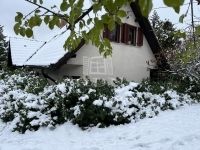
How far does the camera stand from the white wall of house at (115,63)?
1775 centimetres

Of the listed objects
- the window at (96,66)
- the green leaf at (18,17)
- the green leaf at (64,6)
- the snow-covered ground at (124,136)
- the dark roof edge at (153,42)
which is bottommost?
the snow-covered ground at (124,136)

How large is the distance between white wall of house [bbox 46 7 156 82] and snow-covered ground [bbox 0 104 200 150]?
24.1ft

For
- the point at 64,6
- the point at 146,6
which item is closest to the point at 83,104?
the point at 64,6

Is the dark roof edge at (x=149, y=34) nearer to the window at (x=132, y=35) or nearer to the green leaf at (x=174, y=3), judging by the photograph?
the window at (x=132, y=35)

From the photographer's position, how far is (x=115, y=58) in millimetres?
18641

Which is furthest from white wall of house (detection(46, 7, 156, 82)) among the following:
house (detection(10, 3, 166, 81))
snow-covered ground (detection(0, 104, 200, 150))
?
snow-covered ground (detection(0, 104, 200, 150))

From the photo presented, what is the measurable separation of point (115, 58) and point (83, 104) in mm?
8507

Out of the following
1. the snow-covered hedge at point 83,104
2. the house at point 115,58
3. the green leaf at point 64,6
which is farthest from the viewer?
the house at point 115,58

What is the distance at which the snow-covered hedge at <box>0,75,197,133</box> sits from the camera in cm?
1018

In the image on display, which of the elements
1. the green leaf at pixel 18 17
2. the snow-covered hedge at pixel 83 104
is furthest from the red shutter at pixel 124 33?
the green leaf at pixel 18 17

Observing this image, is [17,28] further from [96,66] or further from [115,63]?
[115,63]

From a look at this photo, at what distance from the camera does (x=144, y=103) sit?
1120cm

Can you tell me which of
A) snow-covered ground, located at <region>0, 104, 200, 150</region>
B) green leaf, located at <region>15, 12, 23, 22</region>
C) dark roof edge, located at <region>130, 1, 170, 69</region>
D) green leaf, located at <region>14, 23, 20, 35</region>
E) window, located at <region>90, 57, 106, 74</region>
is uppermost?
dark roof edge, located at <region>130, 1, 170, 69</region>

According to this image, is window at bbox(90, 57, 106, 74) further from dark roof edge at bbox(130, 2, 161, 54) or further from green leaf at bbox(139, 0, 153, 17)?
green leaf at bbox(139, 0, 153, 17)
